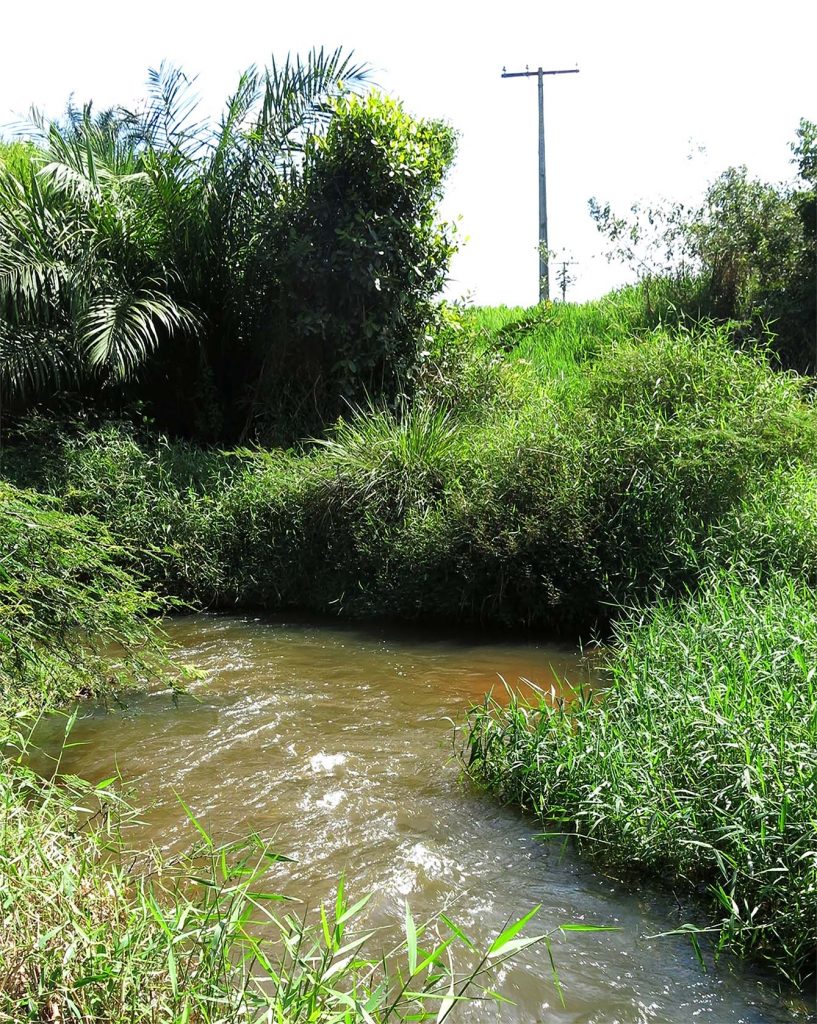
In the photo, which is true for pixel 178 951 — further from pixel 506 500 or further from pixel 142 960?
pixel 506 500

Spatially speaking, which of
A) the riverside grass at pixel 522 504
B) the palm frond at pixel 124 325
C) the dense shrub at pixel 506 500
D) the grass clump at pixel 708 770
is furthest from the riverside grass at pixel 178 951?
the palm frond at pixel 124 325

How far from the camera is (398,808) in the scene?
13.4 feet

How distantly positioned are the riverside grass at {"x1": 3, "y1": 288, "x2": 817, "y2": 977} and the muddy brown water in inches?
26.4

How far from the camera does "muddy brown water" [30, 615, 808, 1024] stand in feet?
9.29

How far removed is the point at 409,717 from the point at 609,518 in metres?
2.40

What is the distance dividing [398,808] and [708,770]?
1.35 metres

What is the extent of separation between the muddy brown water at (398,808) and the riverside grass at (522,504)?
671 mm

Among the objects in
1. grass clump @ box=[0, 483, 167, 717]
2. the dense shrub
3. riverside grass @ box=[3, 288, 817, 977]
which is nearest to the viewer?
grass clump @ box=[0, 483, 167, 717]

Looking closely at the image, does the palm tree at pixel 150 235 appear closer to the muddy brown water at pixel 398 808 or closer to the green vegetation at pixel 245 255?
the green vegetation at pixel 245 255

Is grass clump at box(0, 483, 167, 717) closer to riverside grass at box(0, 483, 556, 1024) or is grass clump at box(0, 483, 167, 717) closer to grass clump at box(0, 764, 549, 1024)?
riverside grass at box(0, 483, 556, 1024)

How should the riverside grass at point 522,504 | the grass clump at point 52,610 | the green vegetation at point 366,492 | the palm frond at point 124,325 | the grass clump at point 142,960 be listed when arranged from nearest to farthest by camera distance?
the grass clump at point 142,960
the green vegetation at point 366,492
the grass clump at point 52,610
the riverside grass at point 522,504
the palm frond at point 124,325

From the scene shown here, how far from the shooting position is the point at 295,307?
1039 cm

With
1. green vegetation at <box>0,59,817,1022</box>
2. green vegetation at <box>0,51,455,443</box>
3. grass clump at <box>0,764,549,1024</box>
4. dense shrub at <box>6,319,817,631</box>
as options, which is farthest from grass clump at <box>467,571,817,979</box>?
green vegetation at <box>0,51,455,443</box>

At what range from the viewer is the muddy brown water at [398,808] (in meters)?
2.83
